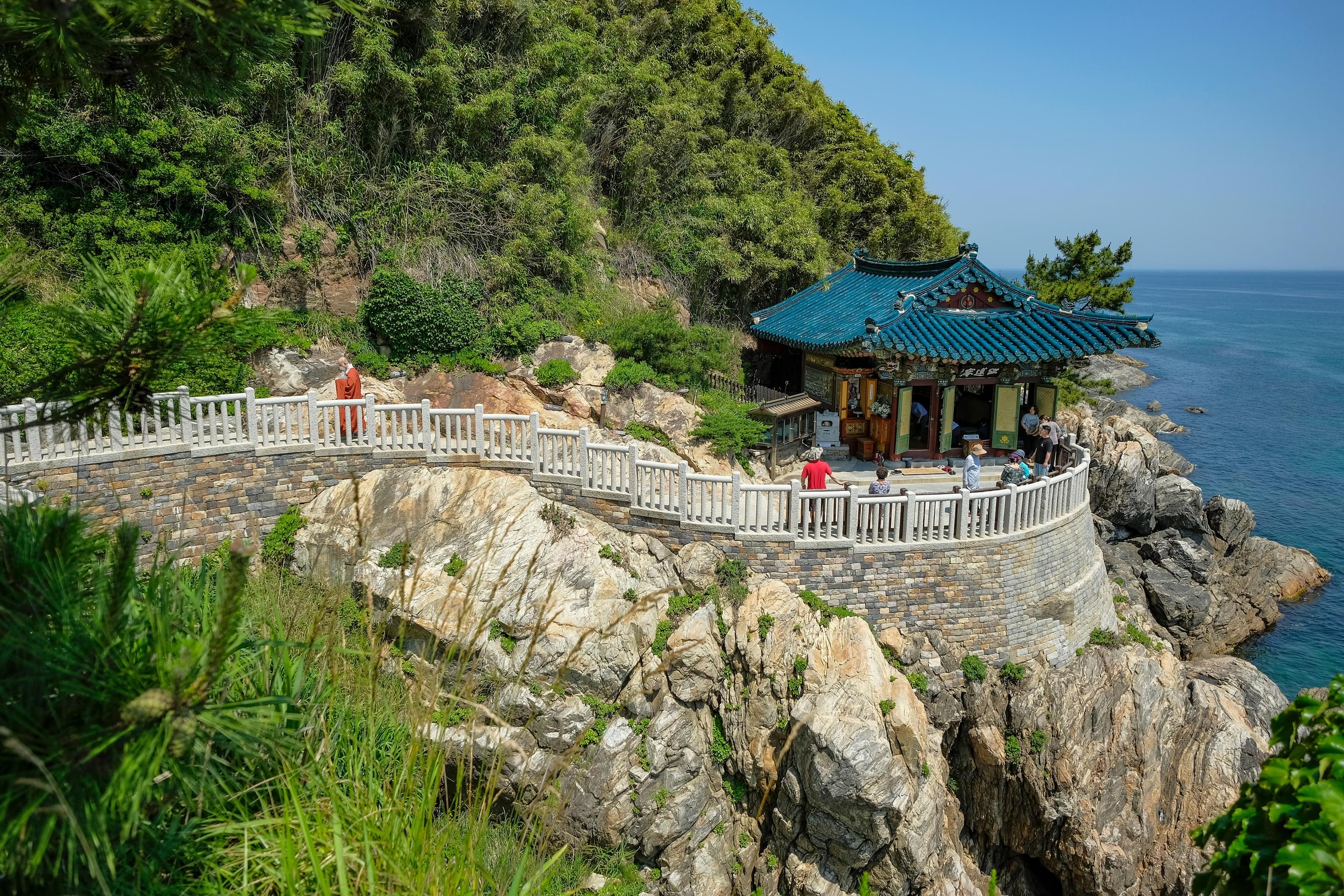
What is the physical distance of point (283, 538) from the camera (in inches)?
523

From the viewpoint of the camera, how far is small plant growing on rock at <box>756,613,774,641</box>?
12.8 meters

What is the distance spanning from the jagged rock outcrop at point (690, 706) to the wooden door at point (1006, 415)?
267 inches

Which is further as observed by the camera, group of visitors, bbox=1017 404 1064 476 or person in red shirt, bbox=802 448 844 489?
group of visitors, bbox=1017 404 1064 476

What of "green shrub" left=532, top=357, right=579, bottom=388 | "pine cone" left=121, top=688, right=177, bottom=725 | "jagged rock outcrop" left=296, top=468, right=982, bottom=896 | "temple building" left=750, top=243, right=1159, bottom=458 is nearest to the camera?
"pine cone" left=121, top=688, right=177, bottom=725

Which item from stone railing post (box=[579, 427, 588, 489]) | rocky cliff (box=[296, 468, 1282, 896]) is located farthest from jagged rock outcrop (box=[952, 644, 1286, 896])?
stone railing post (box=[579, 427, 588, 489])

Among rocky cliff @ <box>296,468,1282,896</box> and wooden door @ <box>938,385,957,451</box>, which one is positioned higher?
wooden door @ <box>938,385,957,451</box>

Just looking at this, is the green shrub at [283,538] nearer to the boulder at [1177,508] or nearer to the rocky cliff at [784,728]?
the rocky cliff at [784,728]

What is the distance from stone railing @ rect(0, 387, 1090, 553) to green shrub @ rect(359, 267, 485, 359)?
12.6 feet

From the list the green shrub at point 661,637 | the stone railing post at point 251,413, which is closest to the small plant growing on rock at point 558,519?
the green shrub at point 661,637

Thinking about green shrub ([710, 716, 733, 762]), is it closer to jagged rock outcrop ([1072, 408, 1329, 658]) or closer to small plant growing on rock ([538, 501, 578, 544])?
small plant growing on rock ([538, 501, 578, 544])

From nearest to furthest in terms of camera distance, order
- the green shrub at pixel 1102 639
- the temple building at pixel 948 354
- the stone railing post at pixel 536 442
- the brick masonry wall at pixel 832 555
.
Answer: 1. the brick masonry wall at pixel 832 555
2. the stone railing post at pixel 536 442
3. the green shrub at pixel 1102 639
4. the temple building at pixel 948 354

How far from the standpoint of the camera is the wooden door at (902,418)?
17.1 metres

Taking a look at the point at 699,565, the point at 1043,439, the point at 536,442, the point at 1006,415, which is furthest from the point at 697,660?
the point at 1006,415

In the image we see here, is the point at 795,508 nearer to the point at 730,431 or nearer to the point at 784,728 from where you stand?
the point at 784,728
